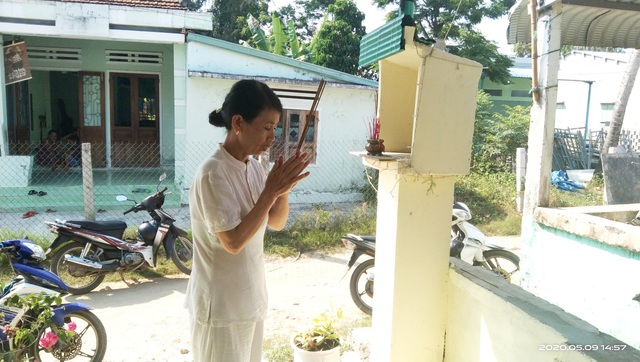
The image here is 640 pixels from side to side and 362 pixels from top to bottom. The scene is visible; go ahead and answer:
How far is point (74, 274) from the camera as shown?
4625 millimetres

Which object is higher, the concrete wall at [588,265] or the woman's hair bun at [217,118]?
the woman's hair bun at [217,118]

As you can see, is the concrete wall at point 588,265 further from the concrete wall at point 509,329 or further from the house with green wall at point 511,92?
the house with green wall at point 511,92

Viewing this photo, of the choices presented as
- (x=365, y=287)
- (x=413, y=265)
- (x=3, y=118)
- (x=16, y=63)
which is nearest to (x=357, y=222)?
(x=365, y=287)

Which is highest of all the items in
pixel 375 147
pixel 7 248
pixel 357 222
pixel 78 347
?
pixel 375 147

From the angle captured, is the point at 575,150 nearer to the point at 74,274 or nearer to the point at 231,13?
the point at 74,274

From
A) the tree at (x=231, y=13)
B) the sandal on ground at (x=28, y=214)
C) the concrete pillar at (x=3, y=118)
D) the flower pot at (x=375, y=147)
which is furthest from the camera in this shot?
the tree at (x=231, y=13)

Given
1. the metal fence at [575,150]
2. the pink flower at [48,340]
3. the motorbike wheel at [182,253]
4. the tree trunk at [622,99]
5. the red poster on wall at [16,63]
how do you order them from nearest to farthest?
the pink flower at [48,340] → the motorbike wheel at [182,253] → the red poster on wall at [16,63] → the tree trunk at [622,99] → the metal fence at [575,150]

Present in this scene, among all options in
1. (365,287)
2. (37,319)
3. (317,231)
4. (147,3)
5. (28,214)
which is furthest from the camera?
(147,3)

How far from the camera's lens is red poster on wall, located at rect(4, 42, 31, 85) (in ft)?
28.2

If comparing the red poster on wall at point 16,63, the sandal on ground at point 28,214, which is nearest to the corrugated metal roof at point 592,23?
the sandal on ground at point 28,214

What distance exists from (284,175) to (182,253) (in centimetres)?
397

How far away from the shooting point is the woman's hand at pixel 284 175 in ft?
5.58

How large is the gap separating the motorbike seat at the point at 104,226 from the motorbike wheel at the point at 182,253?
599 mm

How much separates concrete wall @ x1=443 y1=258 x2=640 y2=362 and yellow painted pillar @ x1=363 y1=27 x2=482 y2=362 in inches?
4.1
